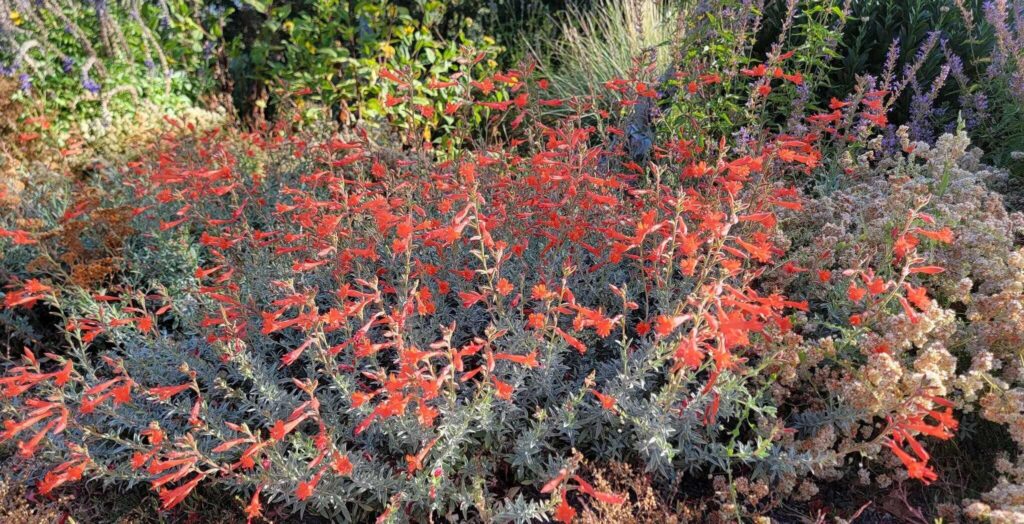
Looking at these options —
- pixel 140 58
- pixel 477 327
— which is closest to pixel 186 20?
pixel 140 58

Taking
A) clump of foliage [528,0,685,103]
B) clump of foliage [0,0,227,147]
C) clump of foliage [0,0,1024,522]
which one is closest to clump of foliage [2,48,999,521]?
clump of foliage [0,0,1024,522]

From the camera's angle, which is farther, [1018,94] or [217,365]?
[1018,94]

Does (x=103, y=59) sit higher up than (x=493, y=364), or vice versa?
(x=103, y=59)

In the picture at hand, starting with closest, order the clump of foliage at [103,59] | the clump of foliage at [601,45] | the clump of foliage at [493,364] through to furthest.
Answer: the clump of foliage at [493,364]
the clump of foliage at [103,59]
the clump of foliage at [601,45]

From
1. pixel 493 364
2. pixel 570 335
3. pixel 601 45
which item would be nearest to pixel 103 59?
pixel 601 45

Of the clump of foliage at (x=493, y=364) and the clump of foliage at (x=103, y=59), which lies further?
the clump of foliage at (x=103, y=59)

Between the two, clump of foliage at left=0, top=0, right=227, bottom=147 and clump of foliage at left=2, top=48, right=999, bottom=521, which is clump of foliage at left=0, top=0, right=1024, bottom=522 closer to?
clump of foliage at left=2, top=48, right=999, bottom=521

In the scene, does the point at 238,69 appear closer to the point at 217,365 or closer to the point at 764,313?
the point at 217,365

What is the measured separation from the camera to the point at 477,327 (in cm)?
316

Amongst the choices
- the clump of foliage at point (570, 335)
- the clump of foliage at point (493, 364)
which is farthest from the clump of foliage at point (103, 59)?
the clump of foliage at point (493, 364)

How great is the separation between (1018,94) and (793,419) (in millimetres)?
2488

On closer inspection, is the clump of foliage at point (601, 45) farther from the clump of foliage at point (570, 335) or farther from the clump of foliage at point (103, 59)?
the clump of foliage at point (103, 59)

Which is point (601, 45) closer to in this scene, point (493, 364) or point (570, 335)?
→ point (570, 335)

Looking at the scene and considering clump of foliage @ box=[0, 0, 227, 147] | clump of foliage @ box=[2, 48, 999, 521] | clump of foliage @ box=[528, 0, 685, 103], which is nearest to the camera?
clump of foliage @ box=[2, 48, 999, 521]
